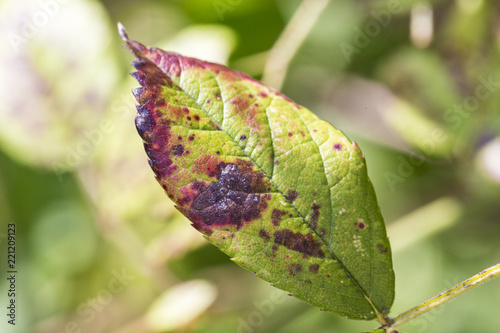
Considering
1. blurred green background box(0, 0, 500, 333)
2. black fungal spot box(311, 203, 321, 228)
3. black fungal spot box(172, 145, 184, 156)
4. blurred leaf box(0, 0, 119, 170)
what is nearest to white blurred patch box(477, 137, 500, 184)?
blurred green background box(0, 0, 500, 333)

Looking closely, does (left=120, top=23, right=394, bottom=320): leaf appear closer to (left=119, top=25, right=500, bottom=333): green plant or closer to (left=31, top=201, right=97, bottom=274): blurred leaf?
(left=119, top=25, right=500, bottom=333): green plant

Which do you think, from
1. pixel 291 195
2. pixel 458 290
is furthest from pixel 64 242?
pixel 458 290

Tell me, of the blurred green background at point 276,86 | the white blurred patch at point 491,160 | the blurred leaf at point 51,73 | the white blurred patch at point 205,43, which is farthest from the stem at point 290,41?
the white blurred patch at point 491,160

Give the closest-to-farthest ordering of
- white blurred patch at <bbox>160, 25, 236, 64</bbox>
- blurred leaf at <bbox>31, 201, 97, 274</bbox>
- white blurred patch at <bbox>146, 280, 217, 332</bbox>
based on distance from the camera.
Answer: white blurred patch at <bbox>146, 280, 217, 332</bbox>, white blurred patch at <bbox>160, 25, 236, 64</bbox>, blurred leaf at <bbox>31, 201, 97, 274</bbox>

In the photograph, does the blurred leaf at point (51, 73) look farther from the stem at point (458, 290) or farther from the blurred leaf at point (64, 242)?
the stem at point (458, 290)

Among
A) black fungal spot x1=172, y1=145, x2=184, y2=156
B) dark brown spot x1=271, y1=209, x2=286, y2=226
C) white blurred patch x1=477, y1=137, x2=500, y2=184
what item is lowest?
white blurred patch x1=477, y1=137, x2=500, y2=184

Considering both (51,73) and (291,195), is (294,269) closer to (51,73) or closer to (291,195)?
(291,195)

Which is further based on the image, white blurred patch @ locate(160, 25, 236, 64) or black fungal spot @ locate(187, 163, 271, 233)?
white blurred patch @ locate(160, 25, 236, 64)

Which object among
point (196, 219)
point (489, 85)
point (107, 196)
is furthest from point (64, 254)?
Result: point (489, 85)
